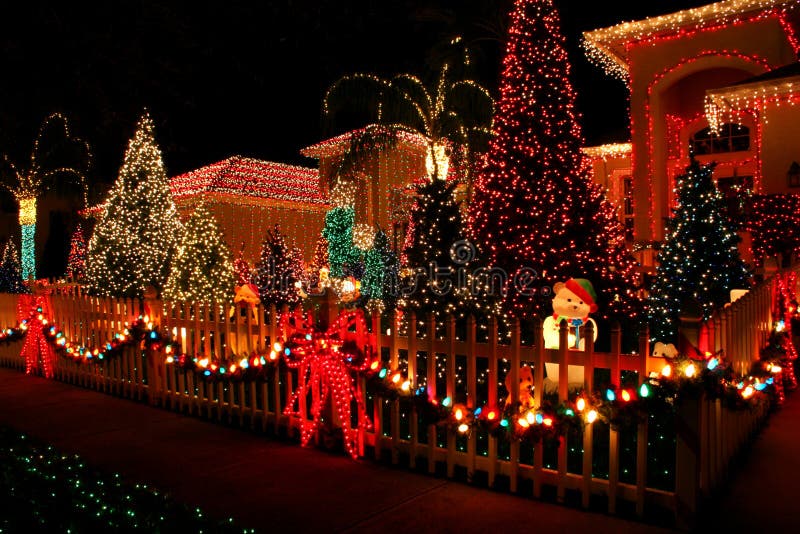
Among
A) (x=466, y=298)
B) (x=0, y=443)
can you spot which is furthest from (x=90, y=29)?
(x=466, y=298)

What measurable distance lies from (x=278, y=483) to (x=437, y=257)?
4880 millimetres

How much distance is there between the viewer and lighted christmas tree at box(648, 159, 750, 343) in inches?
327

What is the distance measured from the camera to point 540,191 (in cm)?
949

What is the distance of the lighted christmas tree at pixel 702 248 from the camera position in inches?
327

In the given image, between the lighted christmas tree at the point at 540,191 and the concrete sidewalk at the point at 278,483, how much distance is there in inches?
197

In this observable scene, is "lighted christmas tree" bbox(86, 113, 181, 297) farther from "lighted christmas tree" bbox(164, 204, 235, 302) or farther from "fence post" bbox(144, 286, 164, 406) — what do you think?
"fence post" bbox(144, 286, 164, 406)

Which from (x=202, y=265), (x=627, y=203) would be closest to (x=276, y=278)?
(x=202, y=265)

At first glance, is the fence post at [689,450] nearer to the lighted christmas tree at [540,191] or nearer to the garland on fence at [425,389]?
the garland on fence at [425,389]

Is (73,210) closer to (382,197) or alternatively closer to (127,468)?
(382,197)

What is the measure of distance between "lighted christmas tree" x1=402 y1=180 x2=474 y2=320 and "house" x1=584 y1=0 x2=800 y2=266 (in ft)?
22.1

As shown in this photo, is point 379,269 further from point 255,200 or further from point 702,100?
point 702,100

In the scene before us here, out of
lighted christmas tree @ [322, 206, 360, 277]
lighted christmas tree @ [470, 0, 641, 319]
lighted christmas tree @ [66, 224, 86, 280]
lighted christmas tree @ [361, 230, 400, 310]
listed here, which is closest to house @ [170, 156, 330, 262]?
lighted christmas tree @ [322, 206, 360, 277]

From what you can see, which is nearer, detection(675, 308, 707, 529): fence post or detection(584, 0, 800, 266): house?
detection(675, 308, 707, 529): fence post

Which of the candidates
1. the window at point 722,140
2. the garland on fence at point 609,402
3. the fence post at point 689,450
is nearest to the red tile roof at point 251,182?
the window at point 722,140
